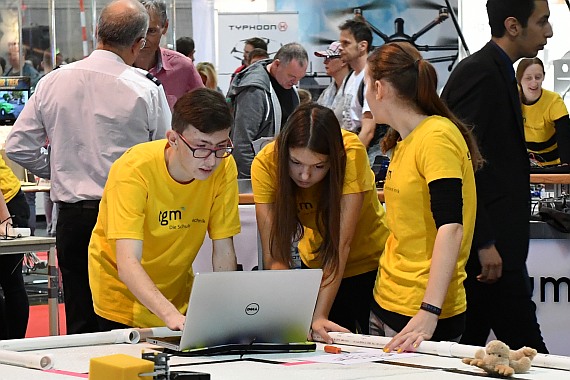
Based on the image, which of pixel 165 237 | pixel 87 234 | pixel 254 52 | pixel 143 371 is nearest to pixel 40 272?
pixel 254 52

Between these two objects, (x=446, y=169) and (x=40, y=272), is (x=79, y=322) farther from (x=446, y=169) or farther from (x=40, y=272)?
(x=40, y=272)

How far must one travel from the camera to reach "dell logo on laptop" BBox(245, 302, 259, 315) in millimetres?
2404

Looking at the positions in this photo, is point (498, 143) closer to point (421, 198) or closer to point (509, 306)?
point (509, 306)

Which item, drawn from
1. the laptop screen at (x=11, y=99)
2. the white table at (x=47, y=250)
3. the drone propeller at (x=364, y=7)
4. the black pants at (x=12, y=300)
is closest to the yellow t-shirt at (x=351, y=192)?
the white table at (x=47, y=250)

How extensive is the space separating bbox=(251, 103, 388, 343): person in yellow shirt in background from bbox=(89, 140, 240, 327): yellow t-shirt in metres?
0.12

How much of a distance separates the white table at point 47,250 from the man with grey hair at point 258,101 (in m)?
1.06

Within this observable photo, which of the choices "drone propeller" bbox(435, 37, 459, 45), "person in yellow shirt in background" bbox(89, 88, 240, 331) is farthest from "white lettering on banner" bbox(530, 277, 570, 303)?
"drone propeller" bbox(435, 37, 459, 45)

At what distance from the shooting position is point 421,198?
2711 millimetres

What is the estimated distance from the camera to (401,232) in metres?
2.75

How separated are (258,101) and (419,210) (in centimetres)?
266

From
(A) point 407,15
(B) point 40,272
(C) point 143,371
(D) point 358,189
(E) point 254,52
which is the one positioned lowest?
(B) point 40,272

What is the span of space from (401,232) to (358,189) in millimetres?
305

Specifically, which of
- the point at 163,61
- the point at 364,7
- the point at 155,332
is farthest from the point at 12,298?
the point at 364,7

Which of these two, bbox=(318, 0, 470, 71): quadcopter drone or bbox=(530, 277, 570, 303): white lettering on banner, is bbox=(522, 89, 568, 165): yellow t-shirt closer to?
bbox=(530, 277, 570, 303): white lettering on banner
